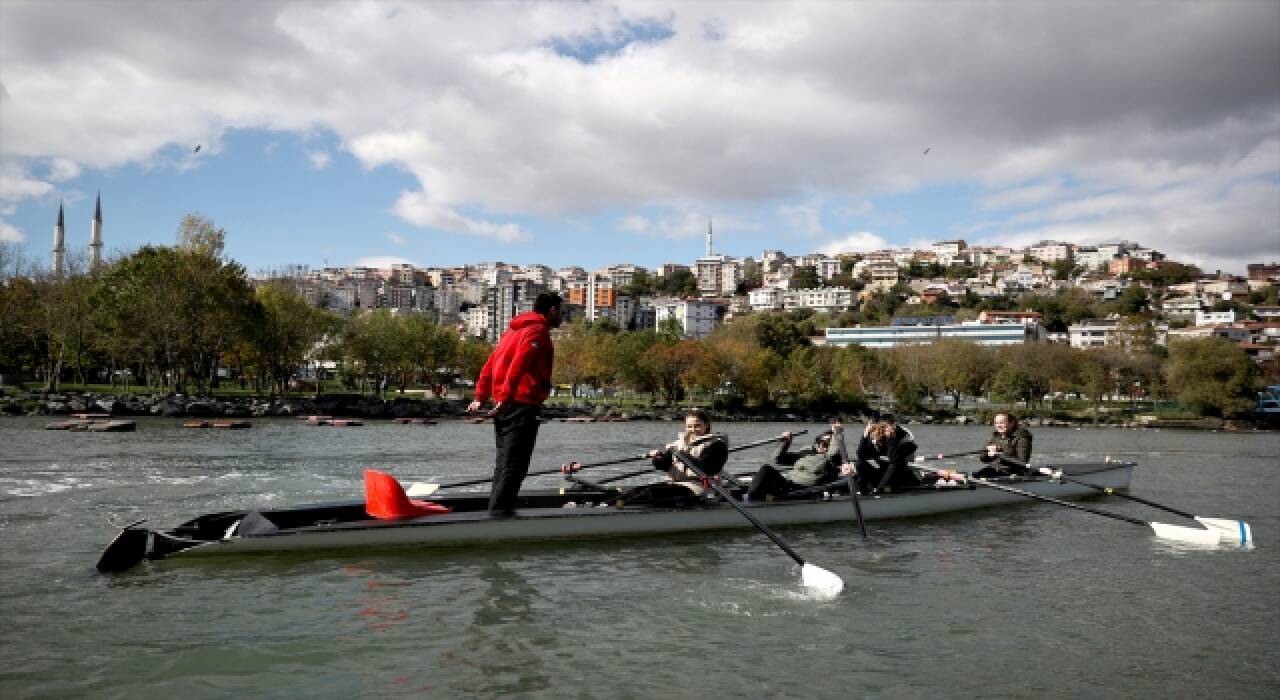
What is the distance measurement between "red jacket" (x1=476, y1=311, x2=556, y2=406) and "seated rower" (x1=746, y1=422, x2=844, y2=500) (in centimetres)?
418

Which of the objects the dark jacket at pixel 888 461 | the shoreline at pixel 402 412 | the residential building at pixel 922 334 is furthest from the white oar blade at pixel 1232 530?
the residential building at pixel 922 334

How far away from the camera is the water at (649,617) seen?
246 inches

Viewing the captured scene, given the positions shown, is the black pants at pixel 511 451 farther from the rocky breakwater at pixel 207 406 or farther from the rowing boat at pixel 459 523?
the rocky breakwater at pixel 207 406

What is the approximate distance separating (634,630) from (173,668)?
3695mm

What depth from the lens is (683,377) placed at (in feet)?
258

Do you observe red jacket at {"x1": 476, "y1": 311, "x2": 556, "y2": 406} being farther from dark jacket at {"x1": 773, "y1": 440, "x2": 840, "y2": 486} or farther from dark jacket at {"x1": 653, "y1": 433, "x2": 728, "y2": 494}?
dark jacket at {"x1": 773, "y1": 440, "x2": 840, "y2": 486}

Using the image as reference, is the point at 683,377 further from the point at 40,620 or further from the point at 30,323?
the point at 40,620

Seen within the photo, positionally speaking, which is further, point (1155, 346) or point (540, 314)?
point (1155, 346)

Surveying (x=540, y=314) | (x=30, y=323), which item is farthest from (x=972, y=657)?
(x=30, y=323)

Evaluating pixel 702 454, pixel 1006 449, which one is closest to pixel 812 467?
pixel 702 454

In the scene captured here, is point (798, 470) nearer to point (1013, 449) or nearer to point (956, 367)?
point (1013, 449)

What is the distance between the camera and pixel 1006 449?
54.4 feet

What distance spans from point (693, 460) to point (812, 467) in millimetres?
2915

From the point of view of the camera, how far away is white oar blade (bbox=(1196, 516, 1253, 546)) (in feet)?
42.3
